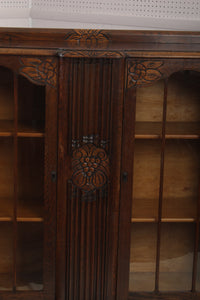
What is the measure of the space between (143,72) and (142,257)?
0.64 metres

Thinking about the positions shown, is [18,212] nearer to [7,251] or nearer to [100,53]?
[7,251]

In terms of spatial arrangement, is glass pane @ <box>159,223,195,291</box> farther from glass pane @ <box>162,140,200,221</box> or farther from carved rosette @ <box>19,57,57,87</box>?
carved rosette @ <box>19,57,57,87</box>

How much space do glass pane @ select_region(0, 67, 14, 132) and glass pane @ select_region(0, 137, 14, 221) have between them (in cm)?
8

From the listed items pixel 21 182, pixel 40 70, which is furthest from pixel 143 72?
pixel 21 182

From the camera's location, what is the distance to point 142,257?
4.71 feet

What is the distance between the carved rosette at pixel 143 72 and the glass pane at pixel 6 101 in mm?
389

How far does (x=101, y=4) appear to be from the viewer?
5.55ft

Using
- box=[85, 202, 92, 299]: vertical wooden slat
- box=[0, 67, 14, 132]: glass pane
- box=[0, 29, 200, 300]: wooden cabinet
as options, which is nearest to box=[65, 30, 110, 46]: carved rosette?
box=[0, 29, 200, 300]: wooden cabinet

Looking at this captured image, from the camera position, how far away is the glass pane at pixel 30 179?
137 centimetres

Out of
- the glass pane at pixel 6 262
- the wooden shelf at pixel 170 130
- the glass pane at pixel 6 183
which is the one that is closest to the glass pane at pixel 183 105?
the wooden shelf at pixel 170 130

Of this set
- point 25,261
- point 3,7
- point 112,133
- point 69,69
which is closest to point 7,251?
point 25,261

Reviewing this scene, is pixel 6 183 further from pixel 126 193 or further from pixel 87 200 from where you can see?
pixel 126 193

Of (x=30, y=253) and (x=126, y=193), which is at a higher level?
(x=126, y=193)

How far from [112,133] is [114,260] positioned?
45 cm
